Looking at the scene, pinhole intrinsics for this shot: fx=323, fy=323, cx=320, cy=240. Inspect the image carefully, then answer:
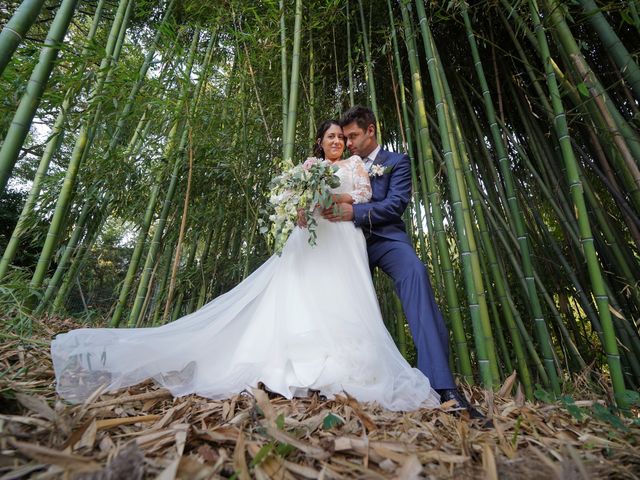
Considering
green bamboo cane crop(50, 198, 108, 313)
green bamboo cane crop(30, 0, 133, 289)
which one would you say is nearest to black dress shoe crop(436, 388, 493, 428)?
green bamboo cane crop(30, 0, 133, 289)

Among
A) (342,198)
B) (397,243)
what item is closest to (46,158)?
(342,198)

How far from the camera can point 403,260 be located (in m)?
1.49

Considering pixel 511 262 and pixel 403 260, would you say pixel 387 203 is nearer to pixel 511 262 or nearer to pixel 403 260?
pixel 403 260

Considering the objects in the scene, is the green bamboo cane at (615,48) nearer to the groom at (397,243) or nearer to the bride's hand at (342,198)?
the groom at (397,243)

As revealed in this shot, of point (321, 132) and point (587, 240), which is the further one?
point (321, 132)

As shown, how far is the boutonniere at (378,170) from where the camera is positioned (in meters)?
1.63

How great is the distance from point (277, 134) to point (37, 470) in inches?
89.2

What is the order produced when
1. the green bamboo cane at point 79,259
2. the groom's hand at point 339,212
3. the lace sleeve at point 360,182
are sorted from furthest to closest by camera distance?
the green bamboo cane at point 79,259 → the lace sleeve at point 360,182 → the groom's hand at point 339,212

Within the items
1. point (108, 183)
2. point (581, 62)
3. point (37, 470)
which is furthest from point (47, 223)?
point (581, 62)

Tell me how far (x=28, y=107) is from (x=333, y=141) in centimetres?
124

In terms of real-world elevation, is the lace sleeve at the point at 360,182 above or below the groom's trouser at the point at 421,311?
above

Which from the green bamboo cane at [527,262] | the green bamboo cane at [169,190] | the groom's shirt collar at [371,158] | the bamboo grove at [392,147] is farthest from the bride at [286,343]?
the green bamboo cane at [527,262]

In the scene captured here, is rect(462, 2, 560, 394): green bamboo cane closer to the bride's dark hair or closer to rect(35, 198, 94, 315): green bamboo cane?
the bride's dark hair

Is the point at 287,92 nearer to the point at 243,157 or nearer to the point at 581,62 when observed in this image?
the point at 243,157
